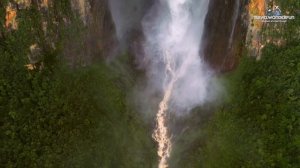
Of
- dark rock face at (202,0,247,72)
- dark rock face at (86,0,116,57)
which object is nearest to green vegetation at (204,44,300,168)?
dark rock face at (202,0,247,72)

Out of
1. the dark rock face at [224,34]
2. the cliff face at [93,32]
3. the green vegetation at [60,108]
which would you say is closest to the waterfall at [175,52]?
the dark rock face at [224,34]

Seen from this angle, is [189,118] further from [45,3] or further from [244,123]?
[45,3]

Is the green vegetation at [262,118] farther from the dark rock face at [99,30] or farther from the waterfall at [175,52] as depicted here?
the dark rock face at [99,30]

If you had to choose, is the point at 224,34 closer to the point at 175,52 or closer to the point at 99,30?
the point at 175,52

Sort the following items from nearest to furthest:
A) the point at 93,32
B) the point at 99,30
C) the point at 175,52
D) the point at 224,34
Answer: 1. the point at 224,34
2. the point at 93,32
3. the point at 99,30
4. the point at 175,52

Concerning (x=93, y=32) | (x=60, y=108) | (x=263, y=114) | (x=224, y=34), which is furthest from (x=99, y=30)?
(x=263, y=114)

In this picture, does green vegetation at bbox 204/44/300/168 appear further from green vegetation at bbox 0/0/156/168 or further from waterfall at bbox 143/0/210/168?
green vegetation at bbox 0/0/156/168
